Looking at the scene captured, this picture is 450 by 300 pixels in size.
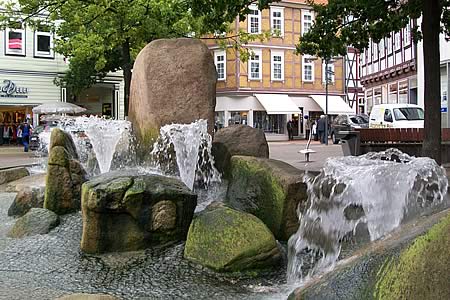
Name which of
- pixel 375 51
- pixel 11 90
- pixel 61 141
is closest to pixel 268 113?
pixel 375 51

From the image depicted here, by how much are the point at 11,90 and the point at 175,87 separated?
2651 centimetres

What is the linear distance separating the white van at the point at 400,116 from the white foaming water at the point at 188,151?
1652cm

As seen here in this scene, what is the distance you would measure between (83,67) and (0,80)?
495cm

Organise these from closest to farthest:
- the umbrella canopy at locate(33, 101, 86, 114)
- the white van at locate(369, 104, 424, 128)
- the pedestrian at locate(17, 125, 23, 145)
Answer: the white van at locate(369, 104, 424, 128) < the umbrella canopy at locate(33, 101, 86, 114) < the pedestrian at locate(17, 125, 23, 145)

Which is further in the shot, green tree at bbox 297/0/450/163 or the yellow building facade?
the yellow building facade

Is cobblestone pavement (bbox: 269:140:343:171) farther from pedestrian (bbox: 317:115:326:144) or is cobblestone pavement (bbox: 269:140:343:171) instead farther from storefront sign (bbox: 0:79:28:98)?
storefront sign (bbox: 0:79:28:98)

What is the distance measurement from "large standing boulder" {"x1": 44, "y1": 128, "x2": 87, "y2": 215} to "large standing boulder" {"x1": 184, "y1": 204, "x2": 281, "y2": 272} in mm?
2312

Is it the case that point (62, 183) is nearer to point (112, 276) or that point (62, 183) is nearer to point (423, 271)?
point (112, 276)

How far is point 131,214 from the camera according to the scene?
225 inches

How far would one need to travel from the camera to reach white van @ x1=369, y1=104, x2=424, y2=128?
2352 centimetres

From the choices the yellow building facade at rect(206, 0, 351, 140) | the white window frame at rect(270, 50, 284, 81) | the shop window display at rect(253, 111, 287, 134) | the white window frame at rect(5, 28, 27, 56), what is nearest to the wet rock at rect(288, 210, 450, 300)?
the white window frame at rect(5, 28, 27, 56)

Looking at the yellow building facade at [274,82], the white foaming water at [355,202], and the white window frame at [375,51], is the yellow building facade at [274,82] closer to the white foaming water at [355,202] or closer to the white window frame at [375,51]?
the white window frame at [375,51]

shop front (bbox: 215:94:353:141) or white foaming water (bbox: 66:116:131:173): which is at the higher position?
shop front (bbox: 215:94:353:141)

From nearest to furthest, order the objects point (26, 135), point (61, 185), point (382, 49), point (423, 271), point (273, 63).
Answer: point (423, 271) < point (61, 185) < point (26, 135) < point (382, 49) < point (273, 63)
